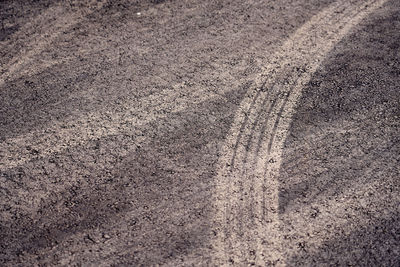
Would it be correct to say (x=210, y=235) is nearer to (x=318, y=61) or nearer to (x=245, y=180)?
(x=245, y=180)

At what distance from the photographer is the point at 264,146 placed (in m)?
3.92

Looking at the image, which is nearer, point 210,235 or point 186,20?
point 210,235

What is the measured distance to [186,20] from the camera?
5.36 meters

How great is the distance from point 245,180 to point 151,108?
1.43 metres

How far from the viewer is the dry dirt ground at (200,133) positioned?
3.36 meters

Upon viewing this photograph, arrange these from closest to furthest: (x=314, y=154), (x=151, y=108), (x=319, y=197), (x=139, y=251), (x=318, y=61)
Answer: (x=139, y=251) → (x=319, y=197) → (x=314, y=154) → (x=151, y=108) → (x=318, y=61)

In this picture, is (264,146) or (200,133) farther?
(200,133)

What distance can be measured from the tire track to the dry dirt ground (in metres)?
0.01

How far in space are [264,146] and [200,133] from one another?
0.71 m

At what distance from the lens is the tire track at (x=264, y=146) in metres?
3.33

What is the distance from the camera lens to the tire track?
3332mm

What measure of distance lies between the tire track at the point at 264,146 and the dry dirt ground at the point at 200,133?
1 cm

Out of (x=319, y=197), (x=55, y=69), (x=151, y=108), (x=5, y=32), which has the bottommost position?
(x=319, y=197)

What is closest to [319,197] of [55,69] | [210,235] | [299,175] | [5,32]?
[299,175]
